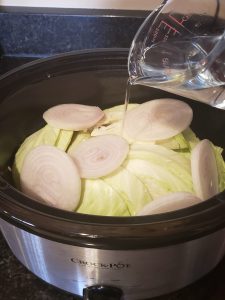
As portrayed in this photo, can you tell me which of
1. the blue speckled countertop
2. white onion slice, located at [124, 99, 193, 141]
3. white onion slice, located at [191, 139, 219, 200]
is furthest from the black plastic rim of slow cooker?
the blue speckled countertop

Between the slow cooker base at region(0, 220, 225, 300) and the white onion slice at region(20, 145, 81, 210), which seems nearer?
the slow cooker base at region(0, 220, 225, 300)

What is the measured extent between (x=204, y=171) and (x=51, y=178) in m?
0.32

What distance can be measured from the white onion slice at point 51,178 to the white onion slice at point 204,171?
239mm

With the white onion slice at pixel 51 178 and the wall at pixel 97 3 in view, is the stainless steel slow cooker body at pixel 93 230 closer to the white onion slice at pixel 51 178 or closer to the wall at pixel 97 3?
the white onion slice at pixel 51 178

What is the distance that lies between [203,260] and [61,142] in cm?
42

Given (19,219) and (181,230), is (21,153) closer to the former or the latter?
(19,219)

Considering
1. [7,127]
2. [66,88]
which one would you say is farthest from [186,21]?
[7,127]

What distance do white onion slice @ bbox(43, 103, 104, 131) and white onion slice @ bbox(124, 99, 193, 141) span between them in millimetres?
79

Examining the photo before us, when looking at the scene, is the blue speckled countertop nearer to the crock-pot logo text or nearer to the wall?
the wall

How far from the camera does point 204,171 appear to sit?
3.00 feet

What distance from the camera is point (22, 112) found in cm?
107

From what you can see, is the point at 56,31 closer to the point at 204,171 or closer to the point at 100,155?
the point at 100,155

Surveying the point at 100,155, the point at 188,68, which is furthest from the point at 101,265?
the point at 188,68

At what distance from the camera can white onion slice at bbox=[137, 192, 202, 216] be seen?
800mm
